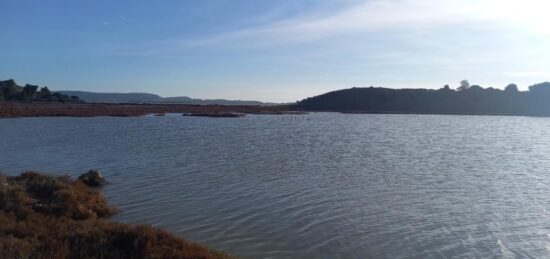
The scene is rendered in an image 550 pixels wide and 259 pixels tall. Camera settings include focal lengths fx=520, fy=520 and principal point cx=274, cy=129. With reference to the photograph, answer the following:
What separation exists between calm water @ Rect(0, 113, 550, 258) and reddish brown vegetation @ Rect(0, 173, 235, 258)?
6.66 ft

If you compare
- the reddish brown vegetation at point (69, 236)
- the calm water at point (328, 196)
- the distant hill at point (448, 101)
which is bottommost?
the calm water at point (328, 196)

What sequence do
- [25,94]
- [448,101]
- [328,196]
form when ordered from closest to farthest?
[328,196] < [448,101] < [25,94]

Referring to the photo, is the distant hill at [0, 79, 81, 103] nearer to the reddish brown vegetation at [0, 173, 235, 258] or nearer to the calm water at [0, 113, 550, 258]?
the calm water at [0, 113, 550, 258]

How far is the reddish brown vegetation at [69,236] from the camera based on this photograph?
9625 millimetres

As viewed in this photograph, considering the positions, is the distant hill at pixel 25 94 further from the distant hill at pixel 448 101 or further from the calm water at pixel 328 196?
the calm water at pixel 328 196

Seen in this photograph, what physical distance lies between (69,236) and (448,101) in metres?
131

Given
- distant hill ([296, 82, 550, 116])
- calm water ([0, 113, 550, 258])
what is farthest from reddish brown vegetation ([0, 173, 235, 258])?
distant hill ([296, 82, 550, 116])

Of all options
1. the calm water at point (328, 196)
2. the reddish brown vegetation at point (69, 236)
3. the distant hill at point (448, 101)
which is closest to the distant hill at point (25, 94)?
the distant hill at point (448, 101)

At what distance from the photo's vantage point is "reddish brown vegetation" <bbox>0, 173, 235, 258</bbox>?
962 centimetres

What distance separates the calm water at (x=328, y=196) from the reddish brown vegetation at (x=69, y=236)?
2.03 m

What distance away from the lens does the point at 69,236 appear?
10.4m

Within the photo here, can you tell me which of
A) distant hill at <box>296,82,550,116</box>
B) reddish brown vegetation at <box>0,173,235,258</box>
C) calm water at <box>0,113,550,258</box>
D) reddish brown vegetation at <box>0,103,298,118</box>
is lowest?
calm water at <box>0,113,550,258</box>

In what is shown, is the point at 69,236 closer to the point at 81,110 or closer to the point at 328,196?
the point at 328,196

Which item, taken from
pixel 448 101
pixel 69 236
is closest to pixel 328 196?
pixel 69 236
